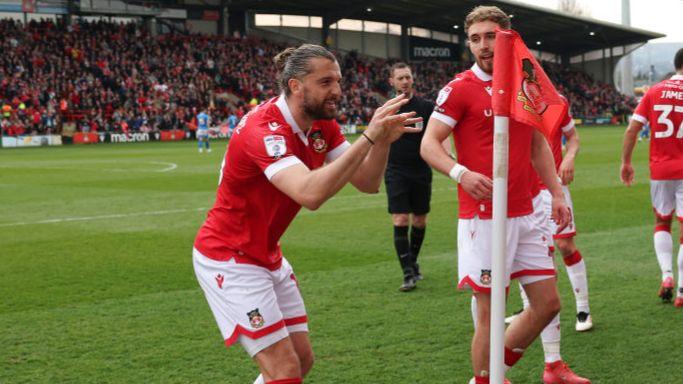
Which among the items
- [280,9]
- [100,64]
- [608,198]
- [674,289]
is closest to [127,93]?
[100,64]

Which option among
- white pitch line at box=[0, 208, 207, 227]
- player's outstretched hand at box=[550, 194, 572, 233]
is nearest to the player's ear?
player's outstretched hand at box=[550, 194, 572, 233]

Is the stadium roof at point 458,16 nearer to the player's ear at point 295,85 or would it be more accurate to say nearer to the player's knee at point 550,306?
the player's knee at point 550,306

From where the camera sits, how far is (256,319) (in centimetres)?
386

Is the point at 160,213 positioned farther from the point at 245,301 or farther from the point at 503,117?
the point at 503,117

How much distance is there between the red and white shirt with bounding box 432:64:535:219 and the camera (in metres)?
4.91

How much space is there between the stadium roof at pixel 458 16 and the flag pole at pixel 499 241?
2144 inches

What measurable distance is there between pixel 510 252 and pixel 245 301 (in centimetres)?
173

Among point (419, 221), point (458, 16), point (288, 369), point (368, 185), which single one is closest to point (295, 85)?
point (368, 185)

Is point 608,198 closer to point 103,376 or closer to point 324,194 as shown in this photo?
point 103,376

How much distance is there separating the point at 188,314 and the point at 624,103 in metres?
74.6

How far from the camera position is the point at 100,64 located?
156ft

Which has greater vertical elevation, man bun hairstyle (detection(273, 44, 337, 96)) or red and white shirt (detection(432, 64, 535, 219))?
man bun hairstyle (detection(273, 44, 337, 96))

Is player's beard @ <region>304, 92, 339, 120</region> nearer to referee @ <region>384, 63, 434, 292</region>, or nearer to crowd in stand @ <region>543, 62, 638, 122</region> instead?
referee @ <region>384, 63, 434, 292</region>

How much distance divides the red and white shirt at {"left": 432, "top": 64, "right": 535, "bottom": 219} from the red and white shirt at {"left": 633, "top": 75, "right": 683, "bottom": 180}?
306cm
